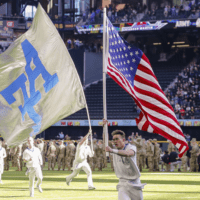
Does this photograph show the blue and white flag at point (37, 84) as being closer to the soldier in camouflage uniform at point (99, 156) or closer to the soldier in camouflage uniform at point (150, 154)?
the soldier in camouflage uniform at point (150, 154)

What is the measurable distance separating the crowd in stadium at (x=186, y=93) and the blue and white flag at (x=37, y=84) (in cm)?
2807

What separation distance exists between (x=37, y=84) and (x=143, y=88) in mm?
2368

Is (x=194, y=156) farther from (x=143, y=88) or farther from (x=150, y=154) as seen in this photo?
(x=143, y=88)

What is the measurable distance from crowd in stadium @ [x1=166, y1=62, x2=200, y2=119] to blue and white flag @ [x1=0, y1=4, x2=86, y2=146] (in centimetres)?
2807

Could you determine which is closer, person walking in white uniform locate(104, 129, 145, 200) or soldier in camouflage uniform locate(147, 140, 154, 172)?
person walking in white uniform locate(104, 129, 145, 200)

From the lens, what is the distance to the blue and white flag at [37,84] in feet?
34.9

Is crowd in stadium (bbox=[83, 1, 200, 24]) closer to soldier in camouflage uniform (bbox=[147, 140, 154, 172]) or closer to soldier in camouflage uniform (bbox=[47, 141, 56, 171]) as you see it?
soldier in camouflage uniform (bbox=[147, 140, 154, 172])

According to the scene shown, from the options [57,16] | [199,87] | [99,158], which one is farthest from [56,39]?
[57,16]

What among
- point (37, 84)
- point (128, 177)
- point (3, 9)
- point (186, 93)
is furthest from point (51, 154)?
point (3, 9)

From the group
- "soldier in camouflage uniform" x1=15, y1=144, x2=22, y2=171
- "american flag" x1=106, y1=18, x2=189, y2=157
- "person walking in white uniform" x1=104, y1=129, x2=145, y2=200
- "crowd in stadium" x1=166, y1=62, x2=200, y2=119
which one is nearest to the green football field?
"american flag" x1=106, y1=18, x2=189, y2=157

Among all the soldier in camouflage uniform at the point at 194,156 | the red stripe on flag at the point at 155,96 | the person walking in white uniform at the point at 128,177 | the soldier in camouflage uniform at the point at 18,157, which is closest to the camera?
the person walking in white uniform at the point at 128,177

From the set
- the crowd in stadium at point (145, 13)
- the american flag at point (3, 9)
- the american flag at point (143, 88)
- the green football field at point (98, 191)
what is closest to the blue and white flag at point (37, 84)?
the american flag at point (143, 88)

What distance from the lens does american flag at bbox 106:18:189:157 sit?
10.2m

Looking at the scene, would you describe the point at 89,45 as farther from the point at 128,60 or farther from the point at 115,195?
the point at 128,60
